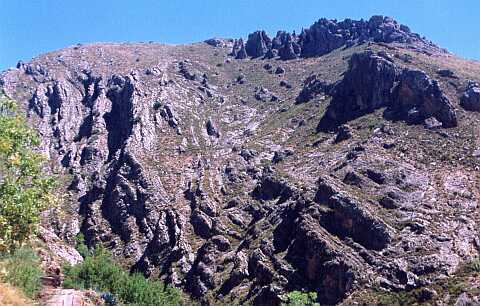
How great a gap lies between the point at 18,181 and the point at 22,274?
9159mm

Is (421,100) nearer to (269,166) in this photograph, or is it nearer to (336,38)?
(269,166)

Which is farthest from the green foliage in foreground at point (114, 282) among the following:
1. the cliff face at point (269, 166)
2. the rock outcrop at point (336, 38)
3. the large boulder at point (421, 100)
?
the rock outcrop at point (336, 38)

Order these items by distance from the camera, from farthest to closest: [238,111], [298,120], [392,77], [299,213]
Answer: [238,111] → [298,120] → [392,77] → [299,213]

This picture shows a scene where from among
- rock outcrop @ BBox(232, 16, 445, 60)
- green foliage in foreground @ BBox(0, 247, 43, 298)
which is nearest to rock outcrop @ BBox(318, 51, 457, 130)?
rock outcrop @ BBox(232, 16, 445, 60)

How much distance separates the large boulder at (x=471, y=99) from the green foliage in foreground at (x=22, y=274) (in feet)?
307

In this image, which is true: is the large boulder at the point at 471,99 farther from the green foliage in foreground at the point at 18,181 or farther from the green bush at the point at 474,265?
the green foliage in foreground at the point at 18,181

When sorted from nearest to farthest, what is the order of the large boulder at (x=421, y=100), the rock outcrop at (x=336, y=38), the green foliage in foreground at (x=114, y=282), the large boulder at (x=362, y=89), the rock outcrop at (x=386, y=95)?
1. the green foliage in foreground at (x=114, y=282)
2. the large boulder at (x=421, y=100)
3. the rock outcrop at (x=386, y=95)
4. the large boulder at (x=362, y=89)
5. the rock outcrop at (x=336, y=38)

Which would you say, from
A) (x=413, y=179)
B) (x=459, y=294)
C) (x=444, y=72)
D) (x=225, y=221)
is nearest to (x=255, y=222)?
(x=225, y=221)

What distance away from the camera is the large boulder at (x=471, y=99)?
106 m

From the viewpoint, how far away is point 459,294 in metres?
67.8

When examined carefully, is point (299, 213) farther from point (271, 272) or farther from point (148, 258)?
point (148, 258)

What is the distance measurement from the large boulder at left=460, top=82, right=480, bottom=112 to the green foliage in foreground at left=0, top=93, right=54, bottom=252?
327ft

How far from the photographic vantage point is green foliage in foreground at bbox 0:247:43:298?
24384 millimetres

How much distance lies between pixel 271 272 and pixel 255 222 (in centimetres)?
1687
